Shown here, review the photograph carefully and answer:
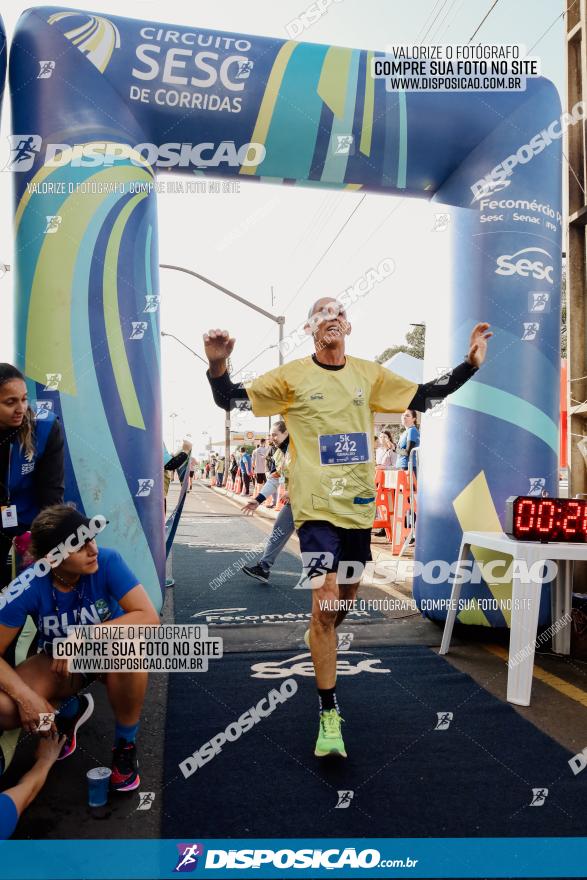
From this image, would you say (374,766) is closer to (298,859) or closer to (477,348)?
(298,859)

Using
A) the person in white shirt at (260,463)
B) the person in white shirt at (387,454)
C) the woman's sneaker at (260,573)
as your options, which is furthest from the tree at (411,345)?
the woman's sneaker at (260,573)

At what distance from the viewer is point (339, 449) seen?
3.48m

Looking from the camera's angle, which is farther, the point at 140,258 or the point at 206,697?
the point at 140,258

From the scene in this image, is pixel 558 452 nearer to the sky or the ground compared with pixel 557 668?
nearer to the sky

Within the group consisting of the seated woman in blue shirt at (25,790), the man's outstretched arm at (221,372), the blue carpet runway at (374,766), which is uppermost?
the man's outstretched arm at (221,372)

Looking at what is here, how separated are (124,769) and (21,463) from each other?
5.01 ft

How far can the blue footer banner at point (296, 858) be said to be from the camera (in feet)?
7.42

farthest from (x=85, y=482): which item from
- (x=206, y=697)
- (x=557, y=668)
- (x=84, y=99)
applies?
(x=557, y=668)

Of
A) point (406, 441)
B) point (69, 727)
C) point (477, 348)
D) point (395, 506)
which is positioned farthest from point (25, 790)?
point (406, 441)

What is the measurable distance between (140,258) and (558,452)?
126 inches

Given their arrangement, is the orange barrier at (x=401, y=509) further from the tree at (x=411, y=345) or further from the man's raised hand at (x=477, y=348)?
→ the tree at (x=411, y=345)

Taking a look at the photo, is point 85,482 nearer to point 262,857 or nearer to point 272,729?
point 272,729

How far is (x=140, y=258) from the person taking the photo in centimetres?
486

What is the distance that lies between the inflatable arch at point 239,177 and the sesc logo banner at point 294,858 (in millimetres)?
2614
